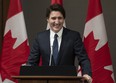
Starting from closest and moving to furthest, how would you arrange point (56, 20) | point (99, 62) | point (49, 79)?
1. point (49, 79)
2. point (56, 20)
3. point (99, 62)

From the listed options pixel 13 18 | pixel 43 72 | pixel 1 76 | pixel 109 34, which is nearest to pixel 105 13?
pixel 109 34

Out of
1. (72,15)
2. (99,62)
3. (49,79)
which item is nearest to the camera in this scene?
(49,79)

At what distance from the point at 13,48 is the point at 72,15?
118cm

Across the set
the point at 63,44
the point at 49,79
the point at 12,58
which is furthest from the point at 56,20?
the point at 12,58

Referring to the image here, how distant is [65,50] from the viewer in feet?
8.63

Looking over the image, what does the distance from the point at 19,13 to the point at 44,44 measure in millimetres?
1347

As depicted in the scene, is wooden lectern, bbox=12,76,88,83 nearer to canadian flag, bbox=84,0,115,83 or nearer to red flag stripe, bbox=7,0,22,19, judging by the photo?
canadian flag, bbox=84,0,115,83

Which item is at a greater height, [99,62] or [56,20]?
[56,20]

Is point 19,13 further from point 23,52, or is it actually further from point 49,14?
point 49,14

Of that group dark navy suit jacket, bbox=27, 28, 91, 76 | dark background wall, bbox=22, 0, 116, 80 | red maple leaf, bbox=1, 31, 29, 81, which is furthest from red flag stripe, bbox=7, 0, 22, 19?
dark navy suit jacket, bbox=27, 28, 91, 76

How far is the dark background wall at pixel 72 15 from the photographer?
14.3ft

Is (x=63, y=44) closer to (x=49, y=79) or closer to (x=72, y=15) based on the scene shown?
(x=49, y=79)

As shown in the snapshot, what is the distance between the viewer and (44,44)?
267cm

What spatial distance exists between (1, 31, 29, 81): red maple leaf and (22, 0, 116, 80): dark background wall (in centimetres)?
79
